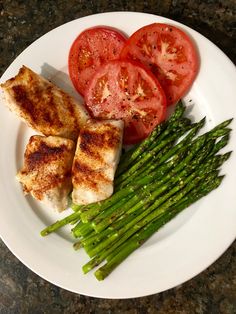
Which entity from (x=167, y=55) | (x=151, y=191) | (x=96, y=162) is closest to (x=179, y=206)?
(x=151, y=191)

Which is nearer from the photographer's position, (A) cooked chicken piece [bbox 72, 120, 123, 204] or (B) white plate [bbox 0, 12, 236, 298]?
(B) white plate [bbox 0, 12, 236, 298]

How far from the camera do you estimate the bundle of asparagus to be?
363 cm

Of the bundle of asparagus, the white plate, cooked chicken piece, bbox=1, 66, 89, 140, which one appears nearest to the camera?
the white plate

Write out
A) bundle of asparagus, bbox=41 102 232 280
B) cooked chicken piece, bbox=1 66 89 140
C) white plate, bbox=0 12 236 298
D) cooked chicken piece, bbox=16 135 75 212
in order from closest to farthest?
white plate, bbox=0 12 236 298 < bundle of asparagus, bbox=41 102 232 280 < cooked chicken piece, bbox=16 135 75 212 < cooked chicken piece, bbox=1 66 89 140

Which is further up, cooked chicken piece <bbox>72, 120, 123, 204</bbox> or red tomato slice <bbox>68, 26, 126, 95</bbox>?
red tomato slice <bbox>68, 26, 126, 95</bbox>

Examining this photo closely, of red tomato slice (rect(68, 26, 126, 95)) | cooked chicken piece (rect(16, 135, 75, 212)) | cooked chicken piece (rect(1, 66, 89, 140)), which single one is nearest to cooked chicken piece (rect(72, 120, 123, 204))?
cooked chicken piece (rect(16, 135, 75, 212))

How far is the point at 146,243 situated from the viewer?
3.68m

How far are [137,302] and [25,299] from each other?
2.98 ft

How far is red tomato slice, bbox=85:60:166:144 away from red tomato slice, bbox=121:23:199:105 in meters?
0.15

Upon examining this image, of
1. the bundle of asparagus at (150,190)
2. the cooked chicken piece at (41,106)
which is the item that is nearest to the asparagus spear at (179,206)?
the bundle of asparagus at (150,190)

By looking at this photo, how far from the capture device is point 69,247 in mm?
3752

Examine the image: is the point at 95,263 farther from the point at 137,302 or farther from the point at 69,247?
the point at 137,302

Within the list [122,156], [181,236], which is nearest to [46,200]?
[122,156]

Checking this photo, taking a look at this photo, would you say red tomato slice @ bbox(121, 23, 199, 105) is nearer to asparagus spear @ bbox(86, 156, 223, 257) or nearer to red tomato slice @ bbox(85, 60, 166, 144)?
red tomato slice @ bbox(85, 60, 166, 144)
